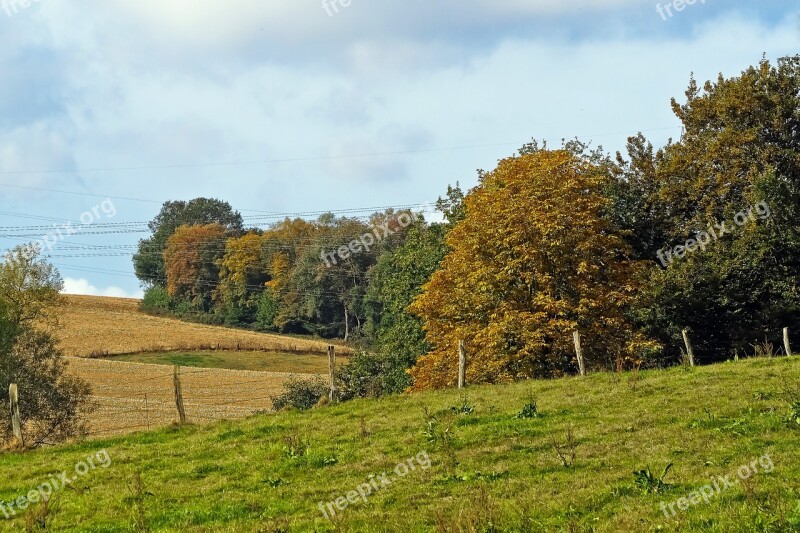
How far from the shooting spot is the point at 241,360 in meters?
92.5

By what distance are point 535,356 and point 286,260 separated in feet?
287

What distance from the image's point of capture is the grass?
8900 cm

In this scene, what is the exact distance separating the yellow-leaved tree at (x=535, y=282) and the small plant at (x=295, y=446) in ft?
71.3

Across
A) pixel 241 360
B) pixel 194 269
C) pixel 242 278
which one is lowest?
pixel 241 360

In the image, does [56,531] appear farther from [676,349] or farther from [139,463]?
[676,349]

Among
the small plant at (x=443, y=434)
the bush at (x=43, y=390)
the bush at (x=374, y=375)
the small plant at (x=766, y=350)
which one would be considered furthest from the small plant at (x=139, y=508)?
the bush at (x=374, y=375)

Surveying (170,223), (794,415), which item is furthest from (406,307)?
(170,223)

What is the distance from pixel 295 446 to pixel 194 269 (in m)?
120

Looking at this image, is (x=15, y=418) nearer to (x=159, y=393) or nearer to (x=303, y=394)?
(x=303, y=394)

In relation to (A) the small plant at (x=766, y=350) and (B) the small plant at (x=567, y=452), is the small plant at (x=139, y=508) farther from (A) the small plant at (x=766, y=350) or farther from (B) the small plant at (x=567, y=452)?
(A) the small plant at (x=766, y=350)

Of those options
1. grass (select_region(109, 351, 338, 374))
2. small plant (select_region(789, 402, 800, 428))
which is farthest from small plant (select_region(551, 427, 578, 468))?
grass (select_region(109, 351, 338, 374))

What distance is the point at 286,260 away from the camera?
12531 cm

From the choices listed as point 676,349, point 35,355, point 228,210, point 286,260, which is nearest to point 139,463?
point 676,349

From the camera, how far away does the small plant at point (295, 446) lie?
19200 millimetres
